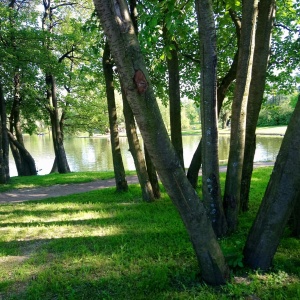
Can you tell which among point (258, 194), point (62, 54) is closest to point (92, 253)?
point (258, 194)

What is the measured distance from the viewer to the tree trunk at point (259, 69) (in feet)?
14.5

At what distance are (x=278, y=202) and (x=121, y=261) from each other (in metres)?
2.15

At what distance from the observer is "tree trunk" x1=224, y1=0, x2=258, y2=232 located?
12.7 ft

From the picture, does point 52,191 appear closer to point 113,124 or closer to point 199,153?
point 113,124

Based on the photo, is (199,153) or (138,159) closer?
(199,153)

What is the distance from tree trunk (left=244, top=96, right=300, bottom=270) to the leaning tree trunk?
47 centimetres

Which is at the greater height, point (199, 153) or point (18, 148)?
point (18, 148)

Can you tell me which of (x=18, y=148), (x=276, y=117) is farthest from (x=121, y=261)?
(x=276, y=117)

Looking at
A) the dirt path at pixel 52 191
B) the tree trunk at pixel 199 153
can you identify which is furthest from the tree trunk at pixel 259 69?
the dirt path at pixel 52 191

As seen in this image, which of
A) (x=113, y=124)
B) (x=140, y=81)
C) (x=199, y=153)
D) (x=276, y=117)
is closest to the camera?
(x=140, y=81)

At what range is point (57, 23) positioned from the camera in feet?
58.5

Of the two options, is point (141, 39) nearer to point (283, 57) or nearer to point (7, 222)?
point (7, 222)

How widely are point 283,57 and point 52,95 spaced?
13295 millimetres

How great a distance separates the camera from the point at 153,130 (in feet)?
8.20
